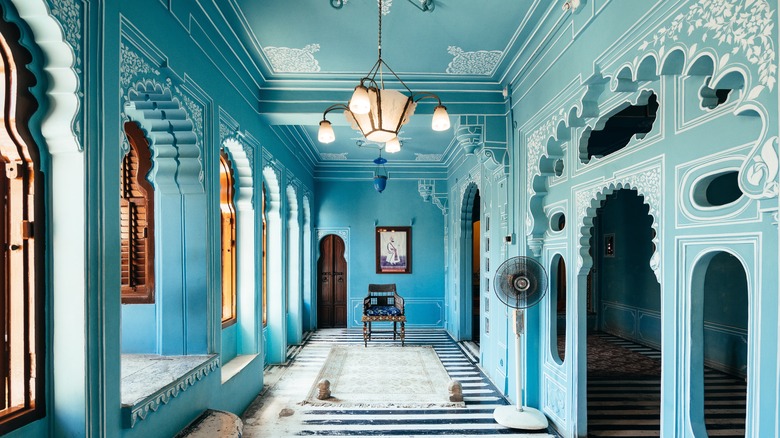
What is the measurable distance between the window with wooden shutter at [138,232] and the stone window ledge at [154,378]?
558 mm

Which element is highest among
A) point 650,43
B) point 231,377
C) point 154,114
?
A: point 650,43

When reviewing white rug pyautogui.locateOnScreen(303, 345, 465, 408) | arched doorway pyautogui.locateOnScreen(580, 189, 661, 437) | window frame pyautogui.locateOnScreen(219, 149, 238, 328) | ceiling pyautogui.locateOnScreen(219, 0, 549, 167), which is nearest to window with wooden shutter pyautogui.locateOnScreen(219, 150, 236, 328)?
window frame pyautogui.locateOnScreen(219, 149, 238, 328)

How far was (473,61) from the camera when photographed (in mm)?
4691

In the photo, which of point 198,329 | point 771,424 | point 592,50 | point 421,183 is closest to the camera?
point 771,424

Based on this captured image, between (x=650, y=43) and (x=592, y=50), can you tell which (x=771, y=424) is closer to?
(x=650, y=43)

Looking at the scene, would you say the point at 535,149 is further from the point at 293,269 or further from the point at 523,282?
the point at 293,269

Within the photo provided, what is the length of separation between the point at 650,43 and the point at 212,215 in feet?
11.3

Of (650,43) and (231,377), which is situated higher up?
(650,43)

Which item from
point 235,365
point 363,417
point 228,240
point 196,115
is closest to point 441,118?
point 196,115

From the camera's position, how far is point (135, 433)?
2627 millimetres

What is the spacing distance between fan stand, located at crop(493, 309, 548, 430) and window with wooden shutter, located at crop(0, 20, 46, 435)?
3686mm

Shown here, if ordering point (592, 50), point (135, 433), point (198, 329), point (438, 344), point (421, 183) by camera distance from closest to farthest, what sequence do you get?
1. point (135, 433)
2. point (592, 50)
3. point (198, 329)
4. point (438, 344)
5. point (421, 183)

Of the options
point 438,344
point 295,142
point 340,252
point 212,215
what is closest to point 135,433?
point 212,215

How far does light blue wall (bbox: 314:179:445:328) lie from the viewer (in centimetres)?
1027
